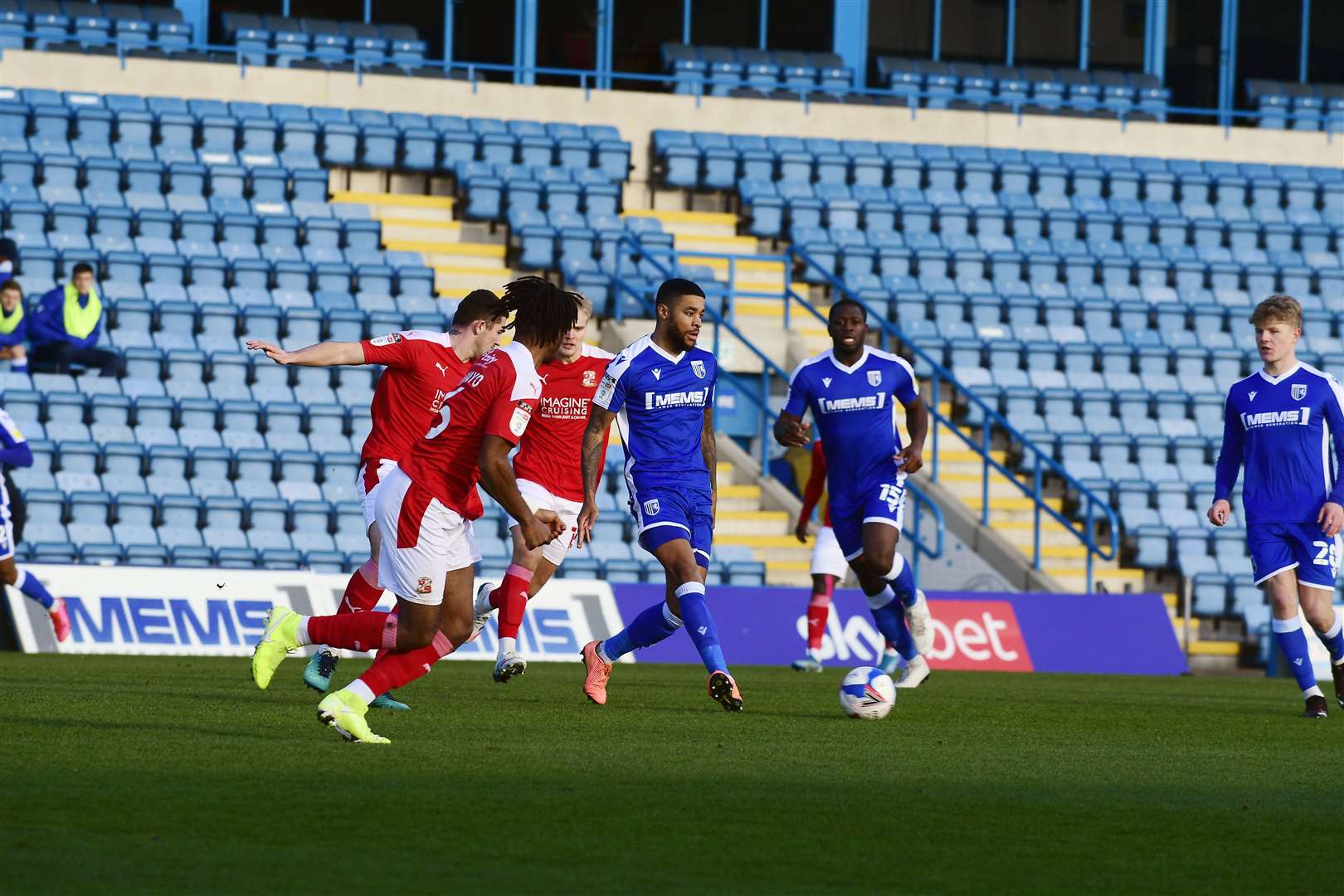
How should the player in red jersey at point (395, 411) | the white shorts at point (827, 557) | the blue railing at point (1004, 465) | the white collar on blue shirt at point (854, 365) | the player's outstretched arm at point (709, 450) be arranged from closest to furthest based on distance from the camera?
the player in red jersey at point (395, 411)
the player's outstretched arm at point (709, 450)
the white collar on blue shirt at point (854, 365)
the white shorts at point (827, 557)
the blue railing at point (1004, 465)

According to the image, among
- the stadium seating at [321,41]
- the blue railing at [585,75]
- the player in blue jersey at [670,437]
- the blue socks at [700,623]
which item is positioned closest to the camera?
the blue socks at [700,623]

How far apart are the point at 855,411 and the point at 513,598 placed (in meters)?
2.19

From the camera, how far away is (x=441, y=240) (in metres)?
23.9

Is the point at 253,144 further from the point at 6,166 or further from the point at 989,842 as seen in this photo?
the point at 989,842

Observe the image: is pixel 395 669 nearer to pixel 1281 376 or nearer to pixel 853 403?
pixel 853 403

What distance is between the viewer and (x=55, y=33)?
1010 inches

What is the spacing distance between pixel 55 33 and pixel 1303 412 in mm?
18531

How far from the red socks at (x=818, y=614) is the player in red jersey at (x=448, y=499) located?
7521 millimetres

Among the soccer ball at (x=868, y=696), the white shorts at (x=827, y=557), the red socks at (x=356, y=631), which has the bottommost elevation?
the white shorts at (x=827, y=557)

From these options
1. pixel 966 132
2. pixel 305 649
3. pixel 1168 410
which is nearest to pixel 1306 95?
pixel 966 132

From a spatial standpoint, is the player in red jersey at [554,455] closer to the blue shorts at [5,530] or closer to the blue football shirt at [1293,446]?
the blue football shirt at [1293,446]

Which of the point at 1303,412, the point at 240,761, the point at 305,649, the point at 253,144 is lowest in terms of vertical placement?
the point at 305,649

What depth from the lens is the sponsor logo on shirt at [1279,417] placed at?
37.6ft

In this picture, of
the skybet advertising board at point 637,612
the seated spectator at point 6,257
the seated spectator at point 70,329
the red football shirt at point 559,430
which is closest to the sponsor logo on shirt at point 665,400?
the red football shirt at point 559,430
